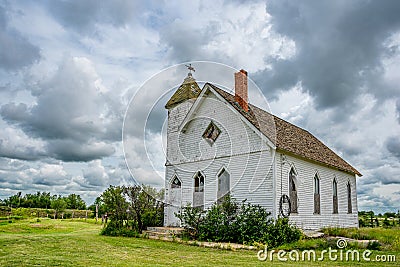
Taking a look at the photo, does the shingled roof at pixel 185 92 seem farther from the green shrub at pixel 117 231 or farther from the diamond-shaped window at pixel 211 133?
the green shrub at pixel 117 231

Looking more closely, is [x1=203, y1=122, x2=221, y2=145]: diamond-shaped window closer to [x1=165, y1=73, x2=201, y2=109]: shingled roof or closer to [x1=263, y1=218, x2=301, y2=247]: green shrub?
[x1=165, y1=73, x2=201, y2=109]: shingled roof

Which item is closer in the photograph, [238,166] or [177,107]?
[238,166]

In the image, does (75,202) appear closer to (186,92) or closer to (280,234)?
(186,92)

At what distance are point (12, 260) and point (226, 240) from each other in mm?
9188

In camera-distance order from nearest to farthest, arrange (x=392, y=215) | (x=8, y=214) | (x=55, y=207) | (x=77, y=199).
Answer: (x=392, y=215), (x=8, y=214), (x=55, y=207), (x=77, y=199)

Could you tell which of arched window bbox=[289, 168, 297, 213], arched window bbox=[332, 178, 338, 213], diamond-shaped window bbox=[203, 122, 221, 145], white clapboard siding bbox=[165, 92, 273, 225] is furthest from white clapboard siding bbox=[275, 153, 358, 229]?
diamond-shaped window bbox=[203, 122, 221, 145]

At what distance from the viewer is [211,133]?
20203 millimetres

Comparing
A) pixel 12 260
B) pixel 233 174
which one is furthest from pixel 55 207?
pixel 12 260

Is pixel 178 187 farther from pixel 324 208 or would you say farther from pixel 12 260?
pixel 12 260

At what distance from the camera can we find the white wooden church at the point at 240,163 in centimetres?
1756

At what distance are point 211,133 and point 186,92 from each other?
364cm

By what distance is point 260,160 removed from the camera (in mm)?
17641

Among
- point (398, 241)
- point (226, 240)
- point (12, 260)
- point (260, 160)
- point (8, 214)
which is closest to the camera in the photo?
point (12, 260)

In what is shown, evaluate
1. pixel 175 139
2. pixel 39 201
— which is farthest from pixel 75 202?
pixel 175 139
